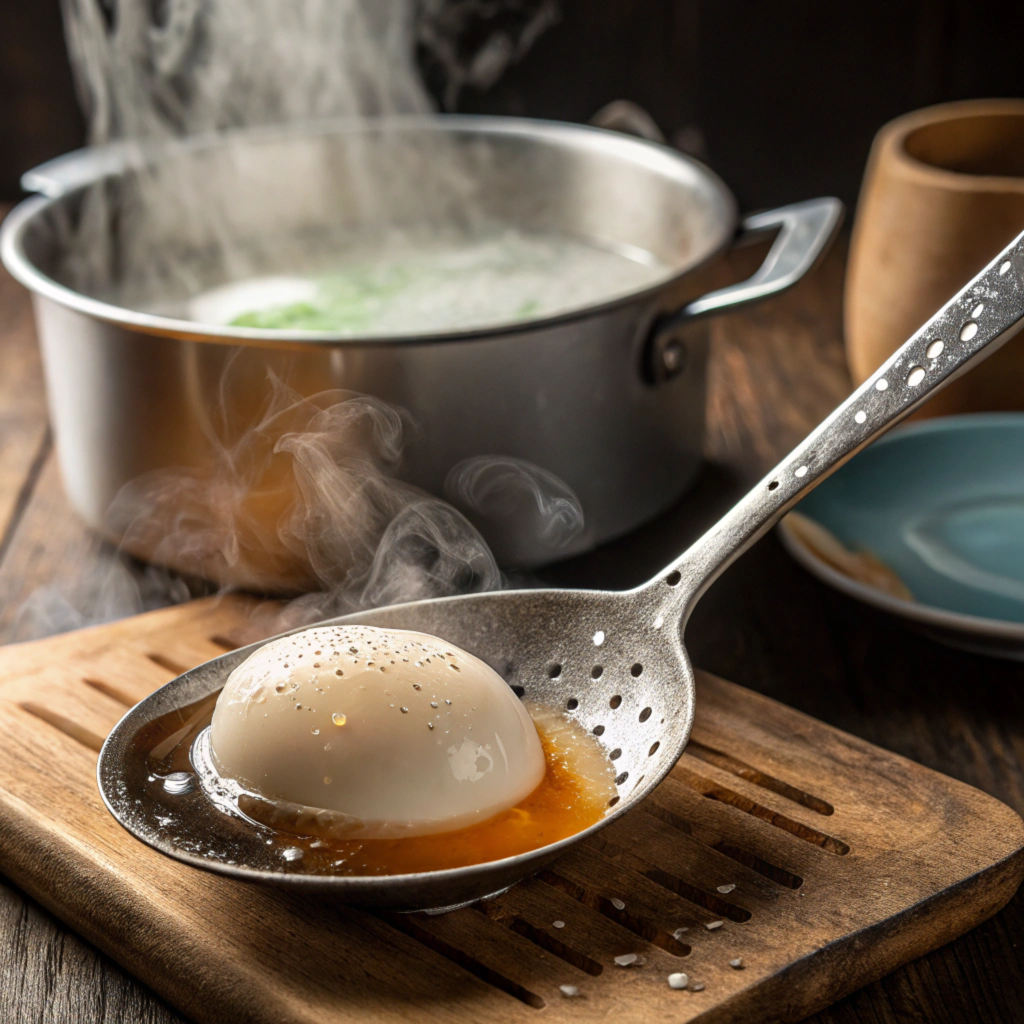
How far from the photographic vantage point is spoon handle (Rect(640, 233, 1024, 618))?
23.6 inches

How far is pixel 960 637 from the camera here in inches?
30.3

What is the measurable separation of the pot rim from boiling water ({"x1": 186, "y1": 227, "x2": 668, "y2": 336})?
3.5 inches

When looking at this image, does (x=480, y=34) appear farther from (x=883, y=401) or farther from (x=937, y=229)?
(x=883, y=401)

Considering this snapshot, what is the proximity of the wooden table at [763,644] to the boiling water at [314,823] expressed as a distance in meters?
0.08

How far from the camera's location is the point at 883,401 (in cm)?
63

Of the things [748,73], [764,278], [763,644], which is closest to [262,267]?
[764,278]

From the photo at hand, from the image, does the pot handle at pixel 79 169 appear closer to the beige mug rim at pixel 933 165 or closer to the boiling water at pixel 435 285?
the boiling water at pixel 435 285

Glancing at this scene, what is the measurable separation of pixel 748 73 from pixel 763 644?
1174 millimetres

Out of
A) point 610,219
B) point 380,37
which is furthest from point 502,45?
point 610,219

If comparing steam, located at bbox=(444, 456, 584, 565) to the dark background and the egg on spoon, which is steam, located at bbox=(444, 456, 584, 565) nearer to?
the egg on spoon

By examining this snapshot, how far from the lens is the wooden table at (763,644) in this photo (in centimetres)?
55

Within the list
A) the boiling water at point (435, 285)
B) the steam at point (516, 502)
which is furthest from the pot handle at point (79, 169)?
the steam at point (516, 502)

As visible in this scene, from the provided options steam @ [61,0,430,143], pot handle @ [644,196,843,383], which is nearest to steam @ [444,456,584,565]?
pot handle @ [644,196,843,383]

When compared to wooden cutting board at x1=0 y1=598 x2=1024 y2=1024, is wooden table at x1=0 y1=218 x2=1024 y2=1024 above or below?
below
